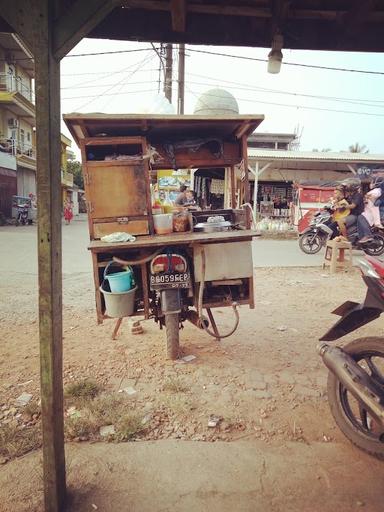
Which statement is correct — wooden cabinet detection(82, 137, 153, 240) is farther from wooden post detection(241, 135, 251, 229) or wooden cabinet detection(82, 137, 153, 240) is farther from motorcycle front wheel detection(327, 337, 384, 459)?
motorcycle front wheel detection(327, 337, 384, 459)

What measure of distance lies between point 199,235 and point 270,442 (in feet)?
6.15

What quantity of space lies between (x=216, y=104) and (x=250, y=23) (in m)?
2.42

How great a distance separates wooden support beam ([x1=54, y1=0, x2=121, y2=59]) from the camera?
167 cm

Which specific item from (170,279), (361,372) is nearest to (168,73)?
(170,279)

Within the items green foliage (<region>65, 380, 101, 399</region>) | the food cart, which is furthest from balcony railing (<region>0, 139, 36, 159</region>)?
green foliage (<region>65, 380, 101, 399</region>)

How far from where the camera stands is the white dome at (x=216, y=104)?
5132mm

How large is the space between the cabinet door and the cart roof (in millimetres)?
389

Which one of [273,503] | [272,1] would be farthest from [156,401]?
[272,1]

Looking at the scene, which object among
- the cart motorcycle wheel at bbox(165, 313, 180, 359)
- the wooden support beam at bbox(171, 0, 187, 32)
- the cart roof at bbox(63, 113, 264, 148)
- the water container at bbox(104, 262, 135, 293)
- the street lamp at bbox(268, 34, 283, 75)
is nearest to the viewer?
the wooden support beam at bbox(171, 0, 187, 32)

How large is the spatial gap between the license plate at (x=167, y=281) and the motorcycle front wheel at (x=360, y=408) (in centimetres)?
158

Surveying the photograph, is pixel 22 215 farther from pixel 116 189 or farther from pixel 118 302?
pixel 118 302

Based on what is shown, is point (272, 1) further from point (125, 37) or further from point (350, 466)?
point (350, 466)

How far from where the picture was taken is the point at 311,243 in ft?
35.2

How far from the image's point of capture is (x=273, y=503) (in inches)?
79.4
